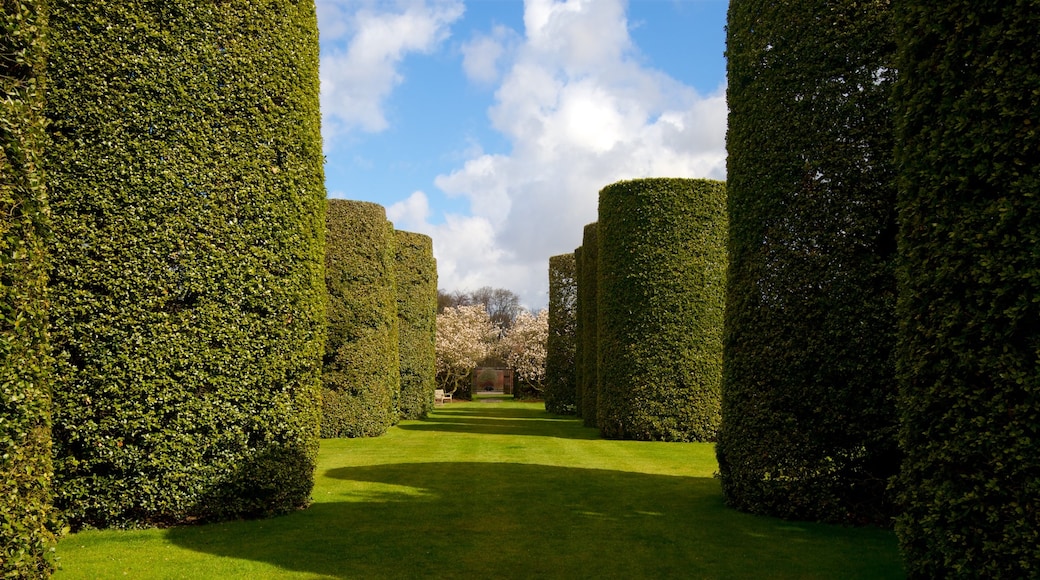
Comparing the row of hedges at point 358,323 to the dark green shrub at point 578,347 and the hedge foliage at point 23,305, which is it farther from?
the hedge foliage at point 23,305

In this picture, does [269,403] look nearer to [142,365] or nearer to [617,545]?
[142,365]

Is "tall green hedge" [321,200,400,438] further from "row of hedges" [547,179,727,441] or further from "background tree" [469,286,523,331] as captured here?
"background tree" [469,286,523,331]

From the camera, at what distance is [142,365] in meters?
7.25

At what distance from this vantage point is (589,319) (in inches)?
855

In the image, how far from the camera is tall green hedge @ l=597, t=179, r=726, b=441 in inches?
664

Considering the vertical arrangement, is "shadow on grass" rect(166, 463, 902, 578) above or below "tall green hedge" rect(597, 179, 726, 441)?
below

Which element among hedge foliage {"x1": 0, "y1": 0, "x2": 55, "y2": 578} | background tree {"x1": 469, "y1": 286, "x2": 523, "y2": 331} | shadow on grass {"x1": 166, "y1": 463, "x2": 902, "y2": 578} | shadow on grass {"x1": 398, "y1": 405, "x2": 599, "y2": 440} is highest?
background tree {"x1": 469, "y1": 286, "x2": 523, "y2": 331}

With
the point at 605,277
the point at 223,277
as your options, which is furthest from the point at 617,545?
the point at 605,277

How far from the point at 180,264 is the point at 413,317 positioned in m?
16.1

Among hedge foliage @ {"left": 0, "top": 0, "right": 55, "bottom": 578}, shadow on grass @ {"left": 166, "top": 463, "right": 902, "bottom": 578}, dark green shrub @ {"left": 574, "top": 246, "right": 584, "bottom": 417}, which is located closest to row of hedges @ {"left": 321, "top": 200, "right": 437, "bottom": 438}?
shadow on grass @ {"left": 166, "top": 463, "right": 902, "bottom": 578}

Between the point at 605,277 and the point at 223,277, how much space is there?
11779 mm

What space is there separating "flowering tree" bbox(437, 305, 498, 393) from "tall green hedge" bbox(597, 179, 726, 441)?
86.7 ft

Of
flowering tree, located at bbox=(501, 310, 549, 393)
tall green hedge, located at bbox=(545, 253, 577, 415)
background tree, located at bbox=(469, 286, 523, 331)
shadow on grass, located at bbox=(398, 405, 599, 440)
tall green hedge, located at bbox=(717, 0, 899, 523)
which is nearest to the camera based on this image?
tall green hedge, located at bbox=(717, 0, 899, 523)

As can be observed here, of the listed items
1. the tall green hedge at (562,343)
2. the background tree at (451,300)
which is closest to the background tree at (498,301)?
the background tree at (451,300)
